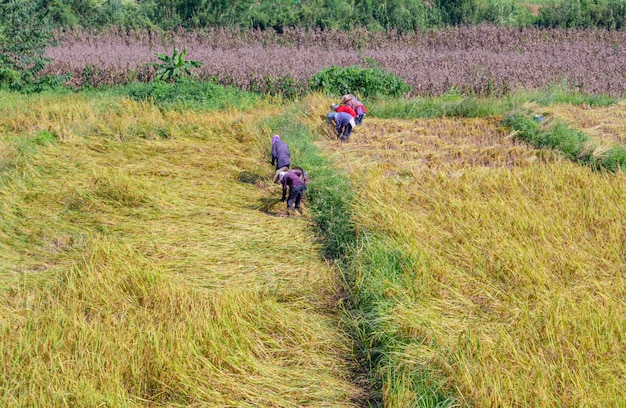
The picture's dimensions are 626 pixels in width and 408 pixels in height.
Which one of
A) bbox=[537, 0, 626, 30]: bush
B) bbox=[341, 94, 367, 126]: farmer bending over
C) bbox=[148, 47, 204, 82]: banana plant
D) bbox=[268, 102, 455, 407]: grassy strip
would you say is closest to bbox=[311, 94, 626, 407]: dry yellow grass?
bbox=[268, 102, 455, 407]: grassy strip

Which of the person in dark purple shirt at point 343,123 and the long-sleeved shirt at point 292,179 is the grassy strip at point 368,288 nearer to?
the long-sleeved shirt at point 292,179

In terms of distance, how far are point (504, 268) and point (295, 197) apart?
2507mm

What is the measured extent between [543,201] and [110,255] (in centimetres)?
431

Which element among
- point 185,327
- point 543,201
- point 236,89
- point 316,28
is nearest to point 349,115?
point 543,201

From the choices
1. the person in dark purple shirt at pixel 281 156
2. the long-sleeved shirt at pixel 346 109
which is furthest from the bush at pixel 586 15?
the person in dark purple shirt at pixel 281 156

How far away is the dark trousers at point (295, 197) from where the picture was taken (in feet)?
21.2

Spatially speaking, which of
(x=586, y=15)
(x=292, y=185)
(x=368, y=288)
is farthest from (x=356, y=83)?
(x=586, y=15)

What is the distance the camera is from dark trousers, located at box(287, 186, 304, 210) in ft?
21.2

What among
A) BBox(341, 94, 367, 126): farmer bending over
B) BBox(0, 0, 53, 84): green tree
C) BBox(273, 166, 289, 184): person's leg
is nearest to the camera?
BBox(273, 166, 289, 184): person's leg

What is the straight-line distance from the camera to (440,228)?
226 inches

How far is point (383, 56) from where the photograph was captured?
50.7ft

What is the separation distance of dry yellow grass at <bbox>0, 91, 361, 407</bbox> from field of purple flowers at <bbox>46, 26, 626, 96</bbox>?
514 centimetres

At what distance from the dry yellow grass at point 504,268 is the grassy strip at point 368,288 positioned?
0.07 meters

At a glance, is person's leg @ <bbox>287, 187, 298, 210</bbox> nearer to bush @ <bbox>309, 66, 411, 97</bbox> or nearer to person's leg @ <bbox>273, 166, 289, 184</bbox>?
person's leg @ <bbox>273, 166, 289, 184</bbox>
